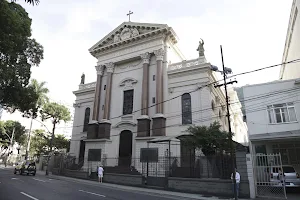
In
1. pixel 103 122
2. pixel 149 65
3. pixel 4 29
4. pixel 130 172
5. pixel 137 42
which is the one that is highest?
pixel 137 42

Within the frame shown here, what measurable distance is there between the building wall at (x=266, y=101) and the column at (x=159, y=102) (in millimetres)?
8647

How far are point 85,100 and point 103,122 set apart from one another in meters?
7.66

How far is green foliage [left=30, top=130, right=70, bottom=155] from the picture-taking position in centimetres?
4691

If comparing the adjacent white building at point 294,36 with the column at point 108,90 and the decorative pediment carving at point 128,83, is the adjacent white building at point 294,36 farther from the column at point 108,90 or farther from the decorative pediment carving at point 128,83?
the column at point 108,90

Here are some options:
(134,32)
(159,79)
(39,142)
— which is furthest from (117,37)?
(39,142)

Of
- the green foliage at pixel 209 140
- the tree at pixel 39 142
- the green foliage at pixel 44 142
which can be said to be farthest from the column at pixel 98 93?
the tree at pixel 39 142

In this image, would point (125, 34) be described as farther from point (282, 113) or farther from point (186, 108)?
point (282, 113)

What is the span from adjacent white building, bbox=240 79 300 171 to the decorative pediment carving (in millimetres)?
13647

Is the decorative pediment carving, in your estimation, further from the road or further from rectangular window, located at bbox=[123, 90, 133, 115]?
the road

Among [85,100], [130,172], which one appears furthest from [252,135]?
[85,100]

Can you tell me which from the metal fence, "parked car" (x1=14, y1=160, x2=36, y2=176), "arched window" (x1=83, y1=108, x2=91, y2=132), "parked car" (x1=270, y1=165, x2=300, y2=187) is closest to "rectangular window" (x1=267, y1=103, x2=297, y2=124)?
"parked car" (x1=270, y1=165, x2=300, y2=187)

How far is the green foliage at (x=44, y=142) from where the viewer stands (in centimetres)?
4691

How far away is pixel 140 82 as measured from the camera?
91.5 ft

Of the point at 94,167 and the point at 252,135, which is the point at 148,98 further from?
the point at 252,135
